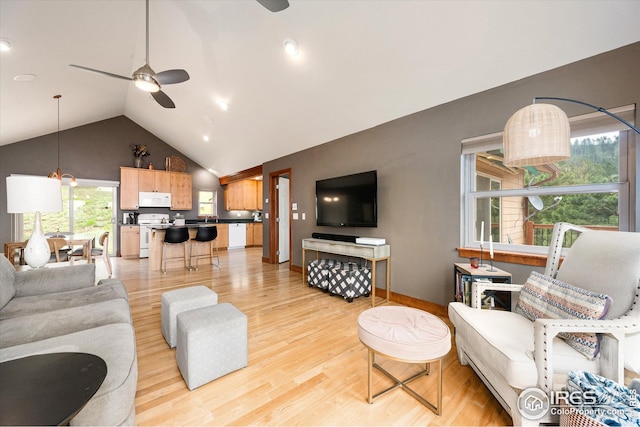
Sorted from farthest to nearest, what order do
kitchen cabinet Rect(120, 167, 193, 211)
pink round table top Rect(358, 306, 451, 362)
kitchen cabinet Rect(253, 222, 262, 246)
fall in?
kitchen cabinet Rect(253, 222, 262, 246)
kitchen cabinet Rect(120, 167, 193, 211)
pink round table top Rect(358, 306, 451, 362)

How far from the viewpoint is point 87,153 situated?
6230mm

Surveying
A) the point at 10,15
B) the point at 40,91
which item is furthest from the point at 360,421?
the point at 40,91

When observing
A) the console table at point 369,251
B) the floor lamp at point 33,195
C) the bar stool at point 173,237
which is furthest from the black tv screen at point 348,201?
the floor lamp at point 33,195

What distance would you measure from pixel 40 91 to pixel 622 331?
22.6ft

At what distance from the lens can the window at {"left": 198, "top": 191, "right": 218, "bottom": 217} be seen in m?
7.91

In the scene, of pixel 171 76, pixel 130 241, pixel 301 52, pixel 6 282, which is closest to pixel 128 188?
pixel 130 241

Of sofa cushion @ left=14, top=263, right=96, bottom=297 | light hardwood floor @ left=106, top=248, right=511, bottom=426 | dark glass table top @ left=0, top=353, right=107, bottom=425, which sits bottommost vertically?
light hardwood floor @ left=106, top=248, right=511, bottom=426

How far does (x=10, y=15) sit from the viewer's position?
2.38 meters

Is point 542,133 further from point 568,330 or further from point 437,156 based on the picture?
point 437,156

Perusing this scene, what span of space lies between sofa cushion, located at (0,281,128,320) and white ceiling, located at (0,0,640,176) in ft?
8.46

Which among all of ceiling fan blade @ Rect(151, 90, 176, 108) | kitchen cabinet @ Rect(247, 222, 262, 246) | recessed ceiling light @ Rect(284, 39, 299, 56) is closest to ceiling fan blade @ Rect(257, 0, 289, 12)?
recessed ceiling light @ Rect(284, 39, 299, 56)

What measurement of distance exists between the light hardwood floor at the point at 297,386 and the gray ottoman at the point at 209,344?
0.08 metres

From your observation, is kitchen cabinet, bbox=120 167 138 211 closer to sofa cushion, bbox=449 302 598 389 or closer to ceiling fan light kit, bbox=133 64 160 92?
ceiling fan light kit, bbox=133 64 160 92

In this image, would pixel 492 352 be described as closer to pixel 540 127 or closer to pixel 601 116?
pixel 540 127
